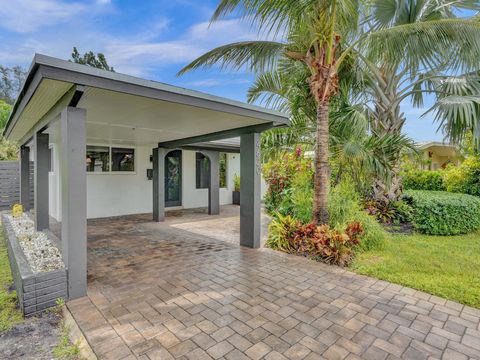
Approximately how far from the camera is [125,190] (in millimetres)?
10289

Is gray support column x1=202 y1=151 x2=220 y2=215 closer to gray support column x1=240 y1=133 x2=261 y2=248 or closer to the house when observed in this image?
the house

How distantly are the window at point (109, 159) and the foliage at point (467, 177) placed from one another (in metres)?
11.7

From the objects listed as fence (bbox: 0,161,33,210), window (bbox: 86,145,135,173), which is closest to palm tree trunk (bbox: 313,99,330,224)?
window (bbox: 86,145,135,173)

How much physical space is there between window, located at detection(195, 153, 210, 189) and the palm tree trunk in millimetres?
7004

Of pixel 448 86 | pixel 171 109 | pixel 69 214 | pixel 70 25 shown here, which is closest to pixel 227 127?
pixel 171 109

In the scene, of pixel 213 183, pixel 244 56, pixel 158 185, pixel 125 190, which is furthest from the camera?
pixel 213 183

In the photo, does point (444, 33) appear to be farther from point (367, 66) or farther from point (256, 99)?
point (256, 99)

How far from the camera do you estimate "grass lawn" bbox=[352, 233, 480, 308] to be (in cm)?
409

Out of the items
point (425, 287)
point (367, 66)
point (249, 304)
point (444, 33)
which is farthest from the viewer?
point (367, 66)

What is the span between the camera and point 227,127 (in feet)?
20.1

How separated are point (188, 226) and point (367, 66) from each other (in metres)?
6.79

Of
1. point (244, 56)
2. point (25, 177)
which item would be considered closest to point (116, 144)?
point (25, 177)

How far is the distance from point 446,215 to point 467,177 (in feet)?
11.0

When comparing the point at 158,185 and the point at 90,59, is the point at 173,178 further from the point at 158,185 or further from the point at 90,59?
the point at 90,59
